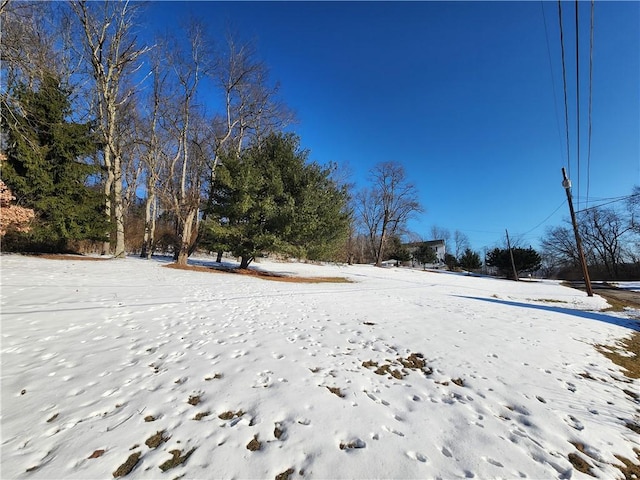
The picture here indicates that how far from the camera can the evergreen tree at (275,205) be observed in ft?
42.6

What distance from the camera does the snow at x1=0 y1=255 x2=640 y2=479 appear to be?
212 cm

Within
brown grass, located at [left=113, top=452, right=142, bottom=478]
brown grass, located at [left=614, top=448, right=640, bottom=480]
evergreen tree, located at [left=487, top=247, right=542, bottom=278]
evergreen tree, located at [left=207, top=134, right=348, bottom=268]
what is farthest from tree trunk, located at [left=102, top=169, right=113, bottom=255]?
evergreen tree, located at [left=487, top=247, right=542, bottom=278]

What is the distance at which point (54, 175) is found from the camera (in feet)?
43.0

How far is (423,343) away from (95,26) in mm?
22238

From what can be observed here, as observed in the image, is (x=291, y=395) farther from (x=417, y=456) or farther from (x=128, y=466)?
(x=128, y=466)

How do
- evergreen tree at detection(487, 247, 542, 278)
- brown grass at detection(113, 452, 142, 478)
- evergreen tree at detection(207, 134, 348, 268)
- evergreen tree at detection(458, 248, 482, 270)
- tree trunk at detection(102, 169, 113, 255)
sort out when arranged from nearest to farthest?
brown grass at detection(113, 452, 142, 478), evergreen tree at detection(207, 134, 348, 268), tree trunk at detection(102, 169, 113, 255), evergreen tree at detection(487, 247, 542, 278), evergreen tree at detection(458, 248, 482, 270)

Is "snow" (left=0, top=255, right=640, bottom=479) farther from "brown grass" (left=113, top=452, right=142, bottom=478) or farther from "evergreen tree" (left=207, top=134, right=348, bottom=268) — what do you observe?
"evergreen tree" (left=207, top=134, right=348, bottom=268)

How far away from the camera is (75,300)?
5.91 metres

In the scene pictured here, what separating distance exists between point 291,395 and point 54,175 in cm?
1714

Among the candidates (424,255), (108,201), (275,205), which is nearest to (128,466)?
(275,205)

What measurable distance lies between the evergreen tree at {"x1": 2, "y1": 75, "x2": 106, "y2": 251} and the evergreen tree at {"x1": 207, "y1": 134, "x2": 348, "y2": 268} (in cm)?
655

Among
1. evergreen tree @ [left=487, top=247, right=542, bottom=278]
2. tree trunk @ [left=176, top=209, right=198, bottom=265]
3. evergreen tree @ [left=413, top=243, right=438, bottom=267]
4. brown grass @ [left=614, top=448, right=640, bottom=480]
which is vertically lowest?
brown grass @ [left=614, top=448, right=640, bottom=480]

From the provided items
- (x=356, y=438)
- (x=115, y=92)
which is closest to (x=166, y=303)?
(x=356, y=438)

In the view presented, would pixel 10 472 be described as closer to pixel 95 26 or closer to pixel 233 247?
pixel 233 247
